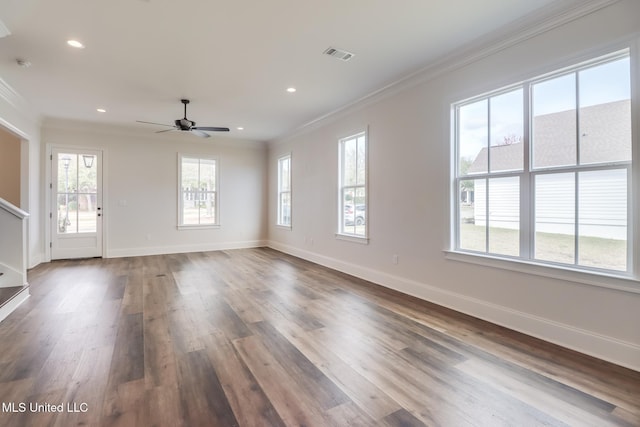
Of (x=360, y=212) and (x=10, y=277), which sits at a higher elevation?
(x=360, y=212)

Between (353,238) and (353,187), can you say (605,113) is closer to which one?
(353,187)

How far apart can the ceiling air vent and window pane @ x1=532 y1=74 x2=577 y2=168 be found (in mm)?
1842

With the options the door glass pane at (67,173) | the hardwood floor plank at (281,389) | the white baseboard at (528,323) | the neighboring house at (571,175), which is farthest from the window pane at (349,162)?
the door glass pane at (67,173)

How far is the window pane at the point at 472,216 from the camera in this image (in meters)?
3.22

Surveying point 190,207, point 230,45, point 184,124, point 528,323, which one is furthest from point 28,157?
point 528,323

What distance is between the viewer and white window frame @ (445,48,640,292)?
2.19m

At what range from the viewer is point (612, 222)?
2.32 m

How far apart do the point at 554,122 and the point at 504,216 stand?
3.04 feet

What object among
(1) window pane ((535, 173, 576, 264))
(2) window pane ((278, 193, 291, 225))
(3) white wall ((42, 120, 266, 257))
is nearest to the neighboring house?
(1) window pane ((535, 173, 576, 264))

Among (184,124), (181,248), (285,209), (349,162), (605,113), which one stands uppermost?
(184,124)

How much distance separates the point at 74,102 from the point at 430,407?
6.31 m

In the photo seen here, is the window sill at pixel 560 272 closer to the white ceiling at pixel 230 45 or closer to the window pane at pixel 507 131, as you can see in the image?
the window pane at pixel 507 131

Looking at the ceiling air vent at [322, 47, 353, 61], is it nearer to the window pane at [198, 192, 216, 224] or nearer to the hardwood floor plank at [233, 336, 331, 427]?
the hardwood floor plank at [233, 336, 331, 427]

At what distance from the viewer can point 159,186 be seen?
6.98 meters
